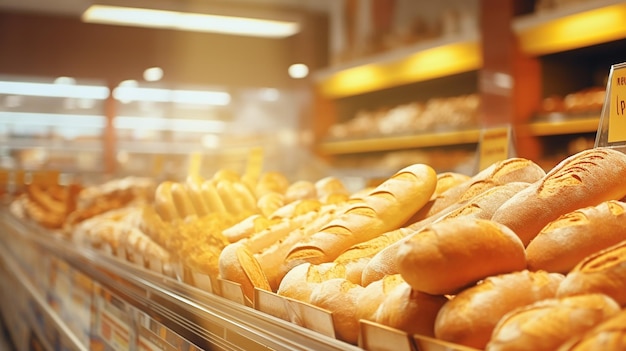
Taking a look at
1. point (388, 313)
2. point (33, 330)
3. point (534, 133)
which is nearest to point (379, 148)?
point (534, 133)

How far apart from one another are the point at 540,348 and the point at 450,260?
158 mm

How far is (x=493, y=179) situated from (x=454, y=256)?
0.51 m

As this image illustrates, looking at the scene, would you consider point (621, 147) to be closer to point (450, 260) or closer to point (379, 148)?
point (450, 260)

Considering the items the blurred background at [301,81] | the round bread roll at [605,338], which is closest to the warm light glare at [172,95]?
the blurred background at [301,81]

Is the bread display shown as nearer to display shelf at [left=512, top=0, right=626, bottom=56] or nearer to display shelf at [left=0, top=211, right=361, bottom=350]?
display shelf at [left=0, top=211, right=361, bottom=350]

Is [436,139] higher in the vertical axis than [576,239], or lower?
higher

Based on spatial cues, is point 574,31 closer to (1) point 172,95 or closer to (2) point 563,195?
(2) point 563,195

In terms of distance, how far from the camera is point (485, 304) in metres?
0.74

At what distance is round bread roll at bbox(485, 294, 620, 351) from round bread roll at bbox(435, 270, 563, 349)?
0.05 metres

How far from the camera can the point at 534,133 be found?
448 cm

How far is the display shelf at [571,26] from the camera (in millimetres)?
3867

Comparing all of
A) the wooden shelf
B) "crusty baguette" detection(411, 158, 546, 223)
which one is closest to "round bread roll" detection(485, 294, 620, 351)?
"crusty baguette" detection(411, 158, 546, 223)

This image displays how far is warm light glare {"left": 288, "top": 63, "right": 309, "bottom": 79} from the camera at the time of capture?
298 inches

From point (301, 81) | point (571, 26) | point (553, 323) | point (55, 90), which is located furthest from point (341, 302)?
point (55, 90)
